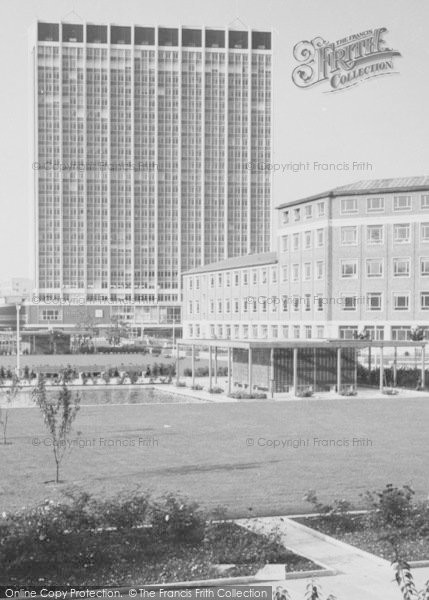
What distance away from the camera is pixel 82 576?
12.1 meters

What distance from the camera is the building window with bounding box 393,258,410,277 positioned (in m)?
73.6

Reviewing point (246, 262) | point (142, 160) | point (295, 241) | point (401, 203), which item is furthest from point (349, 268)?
point (142, 160)

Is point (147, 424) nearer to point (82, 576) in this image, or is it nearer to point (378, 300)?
point (82, 576)

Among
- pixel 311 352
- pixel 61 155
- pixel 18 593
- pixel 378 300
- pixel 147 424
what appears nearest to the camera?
pixel 18 593

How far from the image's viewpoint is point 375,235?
245ft

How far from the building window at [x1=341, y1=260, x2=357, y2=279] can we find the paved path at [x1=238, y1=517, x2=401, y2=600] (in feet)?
204

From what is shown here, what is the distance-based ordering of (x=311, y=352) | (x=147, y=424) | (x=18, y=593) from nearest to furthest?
(x=18, y=593)
(x=147, y=424)
(x=311, y=352)

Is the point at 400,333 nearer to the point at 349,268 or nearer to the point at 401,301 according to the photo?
the point at 401,301

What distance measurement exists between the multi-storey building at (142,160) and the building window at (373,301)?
8528cm

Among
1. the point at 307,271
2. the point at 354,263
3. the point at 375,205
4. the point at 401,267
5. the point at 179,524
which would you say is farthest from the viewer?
the point at 307,271

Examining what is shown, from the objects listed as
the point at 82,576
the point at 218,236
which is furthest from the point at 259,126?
the point at 82,576

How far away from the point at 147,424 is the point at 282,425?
5.12 metres

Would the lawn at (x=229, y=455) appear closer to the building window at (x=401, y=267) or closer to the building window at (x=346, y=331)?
the building window at (x=401, y=267)

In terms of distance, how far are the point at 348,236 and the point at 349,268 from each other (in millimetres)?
3009
